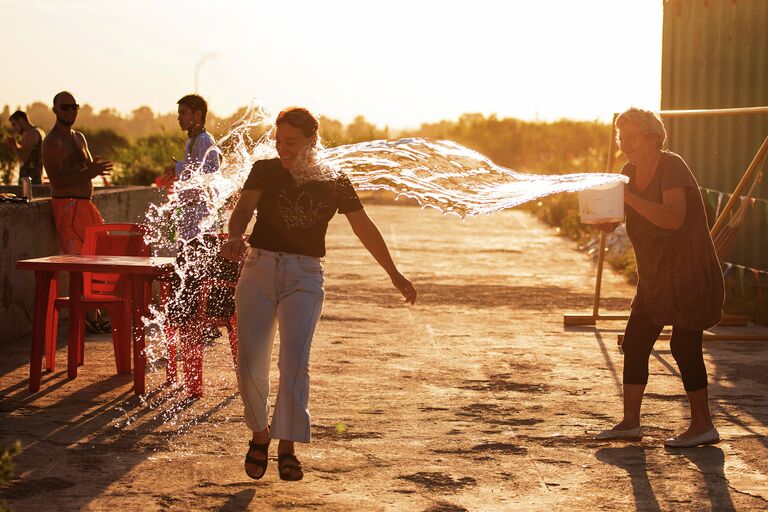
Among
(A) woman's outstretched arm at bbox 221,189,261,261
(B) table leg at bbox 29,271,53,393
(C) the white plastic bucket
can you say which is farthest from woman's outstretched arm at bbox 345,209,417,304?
(B) table leg at bbox 29,271,53,393

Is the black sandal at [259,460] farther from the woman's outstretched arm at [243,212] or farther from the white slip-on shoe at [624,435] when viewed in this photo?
the white slip-on shoe at [624,435]

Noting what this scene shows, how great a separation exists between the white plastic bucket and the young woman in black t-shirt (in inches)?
58.4

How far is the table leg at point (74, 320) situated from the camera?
9430 mm

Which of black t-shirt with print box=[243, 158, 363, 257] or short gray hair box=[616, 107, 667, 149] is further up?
short gray hair box=[616, 107, 667, 149]

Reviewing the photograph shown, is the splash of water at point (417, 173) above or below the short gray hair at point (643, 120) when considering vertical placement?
below

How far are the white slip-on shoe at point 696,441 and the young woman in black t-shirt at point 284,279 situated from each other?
2208 millimetres

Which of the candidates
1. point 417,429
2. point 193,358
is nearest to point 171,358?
point 193,358

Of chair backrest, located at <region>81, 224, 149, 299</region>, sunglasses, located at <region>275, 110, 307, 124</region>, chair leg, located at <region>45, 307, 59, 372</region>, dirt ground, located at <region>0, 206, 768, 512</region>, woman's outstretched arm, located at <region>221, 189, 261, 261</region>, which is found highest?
sunglasses, located at <region>275, 110, 307, 124</region>

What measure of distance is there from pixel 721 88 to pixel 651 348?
9.20 meters

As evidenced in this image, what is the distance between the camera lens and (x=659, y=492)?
21.5ft

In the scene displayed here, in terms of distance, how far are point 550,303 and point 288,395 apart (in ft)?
28.4

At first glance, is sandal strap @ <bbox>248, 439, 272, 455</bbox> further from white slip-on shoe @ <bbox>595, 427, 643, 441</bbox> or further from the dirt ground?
white slip-on shoe @ <bbox>595, 427, 643, 441</bbox>

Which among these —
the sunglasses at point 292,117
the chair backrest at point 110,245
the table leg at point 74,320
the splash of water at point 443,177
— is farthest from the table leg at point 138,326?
the sunglasses at point 292,117

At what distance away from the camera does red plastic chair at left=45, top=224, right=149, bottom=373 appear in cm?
966
